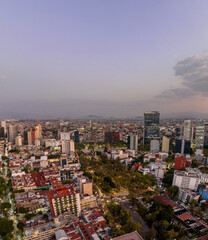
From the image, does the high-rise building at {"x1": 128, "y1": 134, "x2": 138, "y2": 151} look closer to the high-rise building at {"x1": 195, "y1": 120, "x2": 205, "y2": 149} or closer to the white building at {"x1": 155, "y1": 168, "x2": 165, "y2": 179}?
the high-rise building at {"x1": 195, "y1": 120, "x2": 205, "y2": 149}

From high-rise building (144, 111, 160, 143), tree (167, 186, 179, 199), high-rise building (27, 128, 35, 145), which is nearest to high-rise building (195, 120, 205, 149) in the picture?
high-rise building (144, 111, 160, 143)

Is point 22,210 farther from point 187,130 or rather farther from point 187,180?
point 187,130

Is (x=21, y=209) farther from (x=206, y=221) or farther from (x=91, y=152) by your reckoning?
(x=91, y=152)

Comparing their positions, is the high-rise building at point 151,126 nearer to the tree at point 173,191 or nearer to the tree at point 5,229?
the tree at point 173,191

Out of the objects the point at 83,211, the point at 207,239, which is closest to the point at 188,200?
the point at 207,239

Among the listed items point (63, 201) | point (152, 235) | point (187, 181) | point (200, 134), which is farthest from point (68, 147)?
point (200, 134)

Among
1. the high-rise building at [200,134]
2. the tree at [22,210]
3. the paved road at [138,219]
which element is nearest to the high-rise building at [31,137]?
the tree at [22,210]
